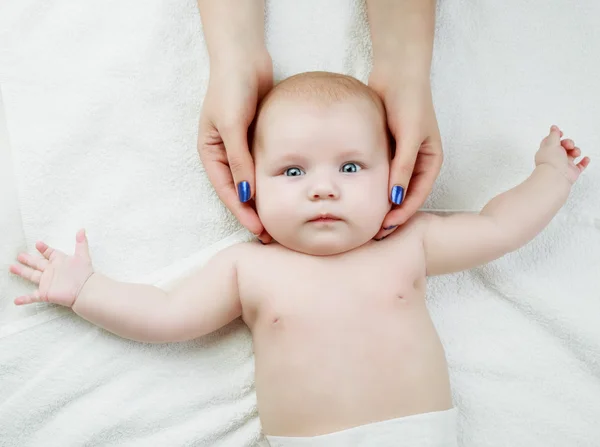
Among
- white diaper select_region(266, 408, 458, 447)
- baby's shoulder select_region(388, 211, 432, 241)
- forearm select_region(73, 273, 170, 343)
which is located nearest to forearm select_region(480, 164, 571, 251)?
baby's shoulder select_region(388, 211, 432, 241)

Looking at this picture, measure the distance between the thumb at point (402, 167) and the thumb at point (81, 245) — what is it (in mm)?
569

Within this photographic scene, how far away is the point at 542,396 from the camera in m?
1.35

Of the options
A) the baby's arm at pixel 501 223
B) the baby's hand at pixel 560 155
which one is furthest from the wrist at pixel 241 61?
the baby's hand at pixel 560 155

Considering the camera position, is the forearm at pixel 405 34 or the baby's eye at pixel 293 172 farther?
the forearm at pixel 405 34

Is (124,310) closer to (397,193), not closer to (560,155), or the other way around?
(397,193)

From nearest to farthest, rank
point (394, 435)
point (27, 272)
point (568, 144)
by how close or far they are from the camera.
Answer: point (394, 435) → point (27, 272) → point (568, 144)

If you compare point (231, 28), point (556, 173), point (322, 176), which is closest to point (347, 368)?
point (322, 176)

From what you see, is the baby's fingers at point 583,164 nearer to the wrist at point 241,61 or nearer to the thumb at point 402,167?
A: the thumb at point 402,167

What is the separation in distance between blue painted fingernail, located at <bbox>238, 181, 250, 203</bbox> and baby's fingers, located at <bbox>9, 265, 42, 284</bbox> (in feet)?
1.29

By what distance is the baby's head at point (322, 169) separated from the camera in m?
1.19

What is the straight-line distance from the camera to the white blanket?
1.29 m

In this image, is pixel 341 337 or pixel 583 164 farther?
pixel 583 164

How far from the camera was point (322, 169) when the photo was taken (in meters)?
1.20

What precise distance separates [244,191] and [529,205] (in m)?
0.53
